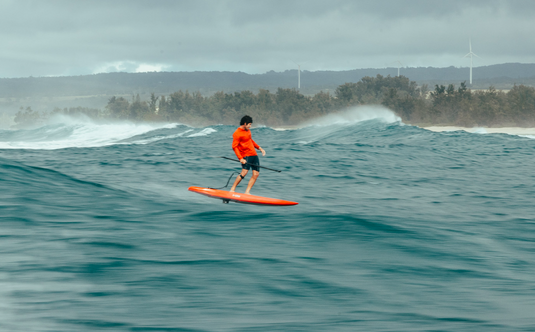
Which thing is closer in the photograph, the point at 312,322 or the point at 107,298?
the point at 312,322

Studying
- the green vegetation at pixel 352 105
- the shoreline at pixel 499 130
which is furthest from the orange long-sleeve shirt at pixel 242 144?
the green vegetation at pixel 352 105

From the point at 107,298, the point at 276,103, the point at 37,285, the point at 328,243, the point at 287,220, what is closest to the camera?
the point at 107,298

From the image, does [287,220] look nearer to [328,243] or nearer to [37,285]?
[328,243]

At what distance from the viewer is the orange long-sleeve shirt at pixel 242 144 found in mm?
10945

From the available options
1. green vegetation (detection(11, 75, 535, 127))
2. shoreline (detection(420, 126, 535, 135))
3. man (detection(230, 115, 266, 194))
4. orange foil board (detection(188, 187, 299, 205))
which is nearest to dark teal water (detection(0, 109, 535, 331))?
orange foil board (detection(188, 187, 299, 205))

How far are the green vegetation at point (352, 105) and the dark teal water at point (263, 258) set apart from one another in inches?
2249

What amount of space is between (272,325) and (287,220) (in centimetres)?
442

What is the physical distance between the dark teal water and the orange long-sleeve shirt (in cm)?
128

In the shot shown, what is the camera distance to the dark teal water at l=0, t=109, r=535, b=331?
15.0ft

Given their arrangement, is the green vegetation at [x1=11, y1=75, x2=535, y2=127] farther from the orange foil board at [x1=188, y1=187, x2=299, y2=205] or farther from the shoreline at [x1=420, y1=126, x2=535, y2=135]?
the orange foil board at [x1=188, y1=187, x2=299, y2=205]

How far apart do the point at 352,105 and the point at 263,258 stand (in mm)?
83222

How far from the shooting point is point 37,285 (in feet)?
17.2

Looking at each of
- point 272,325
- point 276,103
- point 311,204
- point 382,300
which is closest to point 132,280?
point 272,325

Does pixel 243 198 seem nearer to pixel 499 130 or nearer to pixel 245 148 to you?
pixel 245 148
